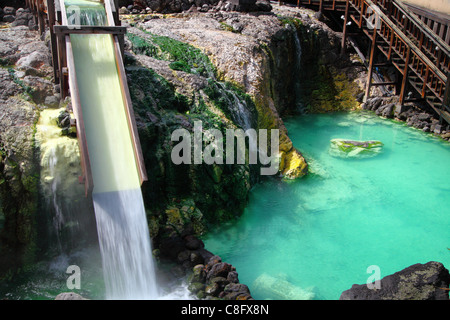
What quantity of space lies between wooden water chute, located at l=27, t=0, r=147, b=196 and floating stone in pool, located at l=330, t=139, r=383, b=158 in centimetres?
628

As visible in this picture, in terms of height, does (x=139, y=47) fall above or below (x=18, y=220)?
above

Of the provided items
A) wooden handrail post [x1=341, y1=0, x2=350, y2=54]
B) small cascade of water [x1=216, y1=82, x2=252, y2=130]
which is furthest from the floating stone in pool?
wooden handrail post [x1=341, y1=0, x2=350, y2=54]

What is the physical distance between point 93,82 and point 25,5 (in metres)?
9.15

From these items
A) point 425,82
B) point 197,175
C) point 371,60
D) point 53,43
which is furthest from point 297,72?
point 53,43

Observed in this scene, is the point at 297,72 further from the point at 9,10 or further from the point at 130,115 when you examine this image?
the point at 9,10

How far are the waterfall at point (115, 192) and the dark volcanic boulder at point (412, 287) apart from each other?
10.4ft

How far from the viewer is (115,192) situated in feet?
24.1

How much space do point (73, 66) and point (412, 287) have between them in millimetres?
6526

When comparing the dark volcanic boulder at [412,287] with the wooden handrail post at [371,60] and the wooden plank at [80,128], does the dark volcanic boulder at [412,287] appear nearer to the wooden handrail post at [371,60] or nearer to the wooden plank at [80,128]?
the wooden plank at [80,128]

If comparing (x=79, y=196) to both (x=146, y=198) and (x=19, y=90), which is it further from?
(x=19, y=90)

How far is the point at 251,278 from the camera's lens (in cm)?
764

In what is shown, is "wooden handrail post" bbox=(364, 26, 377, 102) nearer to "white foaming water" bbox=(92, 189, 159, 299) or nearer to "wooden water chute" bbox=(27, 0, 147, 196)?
"wooden water chute" bbox=(27, 0, 147, 196)

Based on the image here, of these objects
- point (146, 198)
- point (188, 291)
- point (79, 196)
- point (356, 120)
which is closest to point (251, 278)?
point (188, 291)

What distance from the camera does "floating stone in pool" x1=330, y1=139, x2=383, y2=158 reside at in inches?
475
